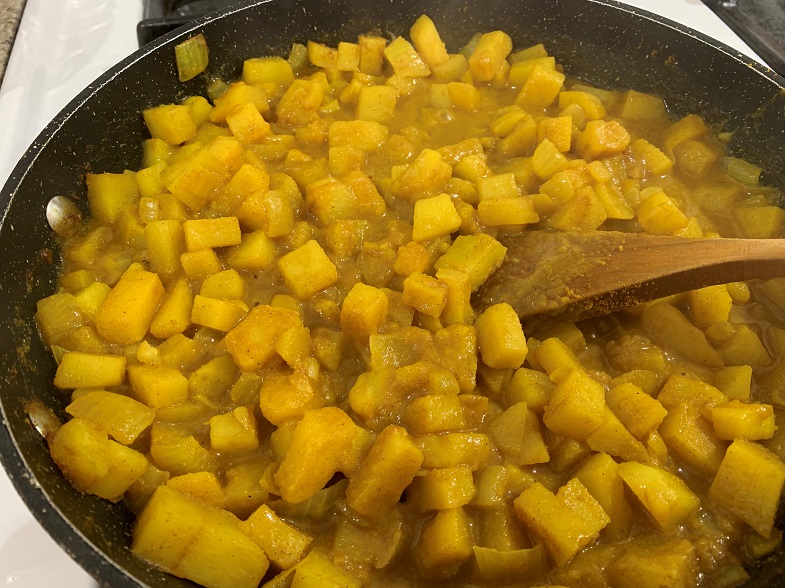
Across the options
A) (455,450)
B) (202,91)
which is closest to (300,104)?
(202,91)

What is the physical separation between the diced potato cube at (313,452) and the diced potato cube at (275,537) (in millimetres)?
68

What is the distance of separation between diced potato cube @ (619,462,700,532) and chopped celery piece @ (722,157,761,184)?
1402mm

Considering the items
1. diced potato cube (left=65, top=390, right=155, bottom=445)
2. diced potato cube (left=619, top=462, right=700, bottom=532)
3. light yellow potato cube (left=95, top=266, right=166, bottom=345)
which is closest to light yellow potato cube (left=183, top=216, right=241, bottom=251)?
light yellow potato cube (left=95, top=266, right=166, bottom=345)

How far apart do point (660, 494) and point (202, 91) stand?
2.21 m

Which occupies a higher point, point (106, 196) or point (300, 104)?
point (300, 104)

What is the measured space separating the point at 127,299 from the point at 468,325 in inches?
40.7

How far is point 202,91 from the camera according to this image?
2.66 meters

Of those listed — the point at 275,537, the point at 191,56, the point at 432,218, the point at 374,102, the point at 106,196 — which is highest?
the point at 191,56

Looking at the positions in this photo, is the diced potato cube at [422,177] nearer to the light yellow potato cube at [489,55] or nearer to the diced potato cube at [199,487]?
the light yellow potato cube at [489,55]

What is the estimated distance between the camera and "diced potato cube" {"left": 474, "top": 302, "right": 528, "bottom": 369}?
1949 millimetres

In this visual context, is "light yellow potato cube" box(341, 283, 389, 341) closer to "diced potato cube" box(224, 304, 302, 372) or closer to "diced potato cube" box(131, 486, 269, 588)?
"diced potato cube" box(224, 304, 302, 372)

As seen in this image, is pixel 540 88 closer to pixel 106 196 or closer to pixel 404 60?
pixel 404 60

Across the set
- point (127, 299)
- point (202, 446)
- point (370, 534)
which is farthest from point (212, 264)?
point (370, 534)

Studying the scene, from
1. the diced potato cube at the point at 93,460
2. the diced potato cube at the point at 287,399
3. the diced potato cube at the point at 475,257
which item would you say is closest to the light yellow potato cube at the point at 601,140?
the diced potato cube at the point at 475,257
